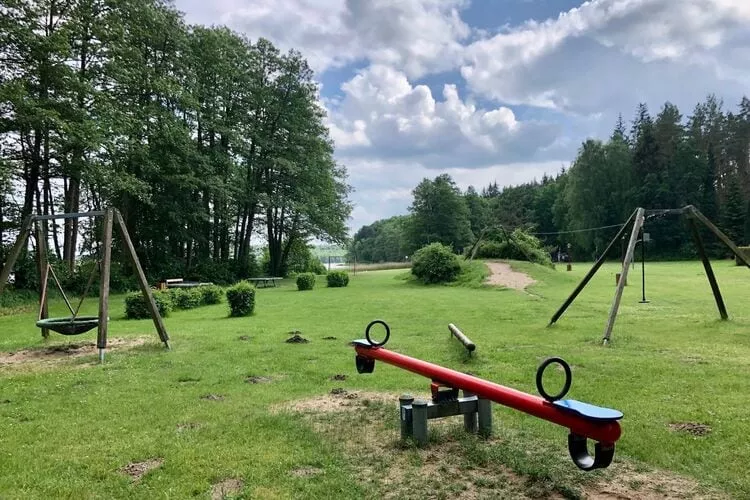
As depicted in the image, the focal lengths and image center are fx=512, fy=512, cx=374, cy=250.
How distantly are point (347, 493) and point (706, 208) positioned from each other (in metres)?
66.4

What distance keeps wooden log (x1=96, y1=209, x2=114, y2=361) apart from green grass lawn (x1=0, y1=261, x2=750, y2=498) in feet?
1.42

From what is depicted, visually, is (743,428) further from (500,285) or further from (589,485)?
(500,285)

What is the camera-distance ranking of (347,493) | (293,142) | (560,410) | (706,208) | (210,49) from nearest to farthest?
(560,410) < (347,493) < (210,49) < (293,142) < (706,208)

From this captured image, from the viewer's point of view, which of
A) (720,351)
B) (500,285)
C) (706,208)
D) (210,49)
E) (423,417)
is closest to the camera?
(423,417)

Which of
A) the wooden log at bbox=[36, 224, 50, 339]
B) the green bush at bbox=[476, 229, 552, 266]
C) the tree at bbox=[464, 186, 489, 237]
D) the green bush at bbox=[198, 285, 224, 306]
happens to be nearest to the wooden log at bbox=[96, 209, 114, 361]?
the wooden log at bbox=[36, 224, 50, 339]

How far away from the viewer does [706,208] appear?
57844mm

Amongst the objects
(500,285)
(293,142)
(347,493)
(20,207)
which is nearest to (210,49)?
(293,142)

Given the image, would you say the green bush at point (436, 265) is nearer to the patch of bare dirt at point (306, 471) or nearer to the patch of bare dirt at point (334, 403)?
the patch of bare dirt at point (334, 403)

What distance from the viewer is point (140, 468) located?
405cm

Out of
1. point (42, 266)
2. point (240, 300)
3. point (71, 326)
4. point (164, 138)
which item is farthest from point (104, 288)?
point (164, 138)

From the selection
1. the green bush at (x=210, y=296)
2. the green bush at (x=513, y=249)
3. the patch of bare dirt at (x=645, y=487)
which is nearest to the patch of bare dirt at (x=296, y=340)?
the patch of bare dirt at (x=645, y=487)

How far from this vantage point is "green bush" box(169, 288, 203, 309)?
1741 centimetres

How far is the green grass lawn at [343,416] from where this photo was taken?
3.71 m

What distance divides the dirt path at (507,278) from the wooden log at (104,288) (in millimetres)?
16074
